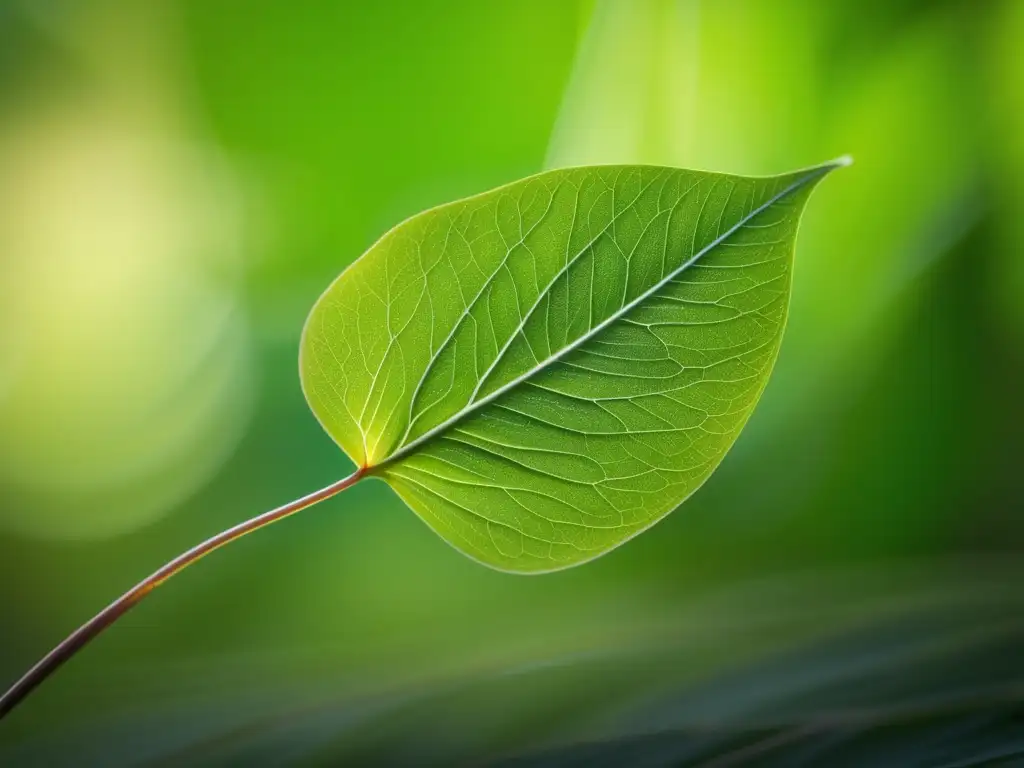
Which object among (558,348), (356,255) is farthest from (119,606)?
(356,255)

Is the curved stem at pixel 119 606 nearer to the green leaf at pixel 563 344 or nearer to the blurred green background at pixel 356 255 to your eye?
the green leaf at pixel 563 344

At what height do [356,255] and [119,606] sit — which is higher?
[356,255]

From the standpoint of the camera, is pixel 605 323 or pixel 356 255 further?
pixel 356 255

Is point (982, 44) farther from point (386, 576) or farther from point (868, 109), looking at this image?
point (386, 576)

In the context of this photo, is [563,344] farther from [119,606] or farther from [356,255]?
[356,255]

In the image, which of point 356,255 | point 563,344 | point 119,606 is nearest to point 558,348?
point 563,344

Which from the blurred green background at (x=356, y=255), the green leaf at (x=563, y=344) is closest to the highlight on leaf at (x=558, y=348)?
the green leaf at (x=563, y=344)
